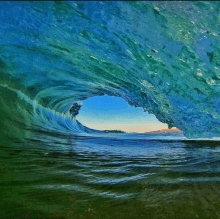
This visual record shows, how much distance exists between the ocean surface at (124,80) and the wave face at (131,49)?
16mm

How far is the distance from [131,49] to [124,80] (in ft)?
6.26

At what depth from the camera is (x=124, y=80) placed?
17.4 ft

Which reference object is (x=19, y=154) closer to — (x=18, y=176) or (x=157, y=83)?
(x=18, y=176)

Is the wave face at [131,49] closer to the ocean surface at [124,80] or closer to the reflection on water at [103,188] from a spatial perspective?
the ocean surface at [124,80]

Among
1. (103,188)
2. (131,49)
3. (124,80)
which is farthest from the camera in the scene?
(124,80)

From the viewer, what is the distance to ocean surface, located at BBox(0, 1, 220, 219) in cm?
190

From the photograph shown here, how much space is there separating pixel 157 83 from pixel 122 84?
1.60 meters

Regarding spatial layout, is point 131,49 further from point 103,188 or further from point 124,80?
point 103,188

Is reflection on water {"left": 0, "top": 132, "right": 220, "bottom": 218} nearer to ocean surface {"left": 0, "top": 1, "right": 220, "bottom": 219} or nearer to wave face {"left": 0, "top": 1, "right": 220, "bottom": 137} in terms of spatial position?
ocean surface {"left": 0, "top": 1, "right": 220, "bottom": 219}

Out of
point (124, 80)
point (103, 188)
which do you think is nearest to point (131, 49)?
point (124, 80)

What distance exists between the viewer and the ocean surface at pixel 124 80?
190cm

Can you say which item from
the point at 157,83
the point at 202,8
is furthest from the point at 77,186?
the point at 157,83

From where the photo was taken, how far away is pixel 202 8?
86.5 inches

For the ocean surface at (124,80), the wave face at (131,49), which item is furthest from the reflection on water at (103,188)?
the wave face at (131,49)
